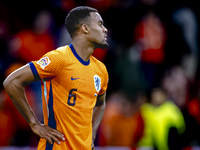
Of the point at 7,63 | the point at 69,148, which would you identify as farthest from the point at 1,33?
the point at 69,148

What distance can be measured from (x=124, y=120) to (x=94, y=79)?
3087 mm

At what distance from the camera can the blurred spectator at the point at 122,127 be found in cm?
605

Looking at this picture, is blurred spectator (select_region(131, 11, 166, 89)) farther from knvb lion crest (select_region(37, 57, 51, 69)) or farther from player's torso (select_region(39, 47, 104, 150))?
knvb lion crest (select_region(37, 57, 51, 69))

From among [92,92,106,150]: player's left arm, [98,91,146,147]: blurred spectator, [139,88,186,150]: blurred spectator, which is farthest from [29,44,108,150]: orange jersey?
[139,88,186,150]: blurred spectator

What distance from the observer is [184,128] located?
6133 mm

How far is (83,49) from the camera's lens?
3193 millimetres

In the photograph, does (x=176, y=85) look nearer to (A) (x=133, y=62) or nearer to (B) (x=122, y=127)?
(A) (x=133, y=62)

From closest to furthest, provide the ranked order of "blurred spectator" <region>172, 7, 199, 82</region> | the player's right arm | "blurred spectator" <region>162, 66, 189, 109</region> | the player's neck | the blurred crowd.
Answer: the player's right arm, the player's neck, the blurred crowd, "blurred spectator" <region>162, 66, 189, 109</region>, "blurred spectator" <region>172, 7, 199, 82</region>

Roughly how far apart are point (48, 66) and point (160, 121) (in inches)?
148

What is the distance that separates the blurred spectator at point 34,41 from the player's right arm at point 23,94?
3853 mm

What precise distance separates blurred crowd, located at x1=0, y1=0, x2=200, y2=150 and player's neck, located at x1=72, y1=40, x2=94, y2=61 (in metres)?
3.14

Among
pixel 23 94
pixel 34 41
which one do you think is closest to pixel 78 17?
pixel 23 94

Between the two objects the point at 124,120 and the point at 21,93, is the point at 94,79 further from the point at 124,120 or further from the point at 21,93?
the point at 124,120

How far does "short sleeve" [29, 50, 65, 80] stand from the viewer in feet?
9.37
